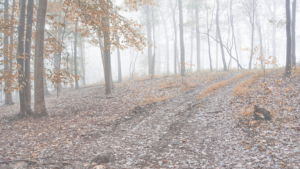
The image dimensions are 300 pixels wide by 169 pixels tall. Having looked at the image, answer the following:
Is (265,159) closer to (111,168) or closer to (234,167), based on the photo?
(234,167)

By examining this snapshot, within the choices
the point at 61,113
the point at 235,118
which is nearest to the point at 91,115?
the point at 61,113

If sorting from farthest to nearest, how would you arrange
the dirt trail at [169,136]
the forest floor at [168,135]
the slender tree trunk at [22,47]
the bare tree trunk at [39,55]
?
the slender tree trunk at [22,47] → the bare tree trunk at [39,55] → the dirt trail at [169,136] → the forest floor at [168,135]

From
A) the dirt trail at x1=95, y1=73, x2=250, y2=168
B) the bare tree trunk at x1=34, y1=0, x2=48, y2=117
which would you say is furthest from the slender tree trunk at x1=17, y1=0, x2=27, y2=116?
the dirt trail at x1=95, y1=73, x2=250, y2=168

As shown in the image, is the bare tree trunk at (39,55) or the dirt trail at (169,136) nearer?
the dirt trail at (169,136)

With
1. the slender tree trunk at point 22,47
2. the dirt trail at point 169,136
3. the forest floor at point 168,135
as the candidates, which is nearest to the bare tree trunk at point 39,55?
the slender tree trunk at point 22,47

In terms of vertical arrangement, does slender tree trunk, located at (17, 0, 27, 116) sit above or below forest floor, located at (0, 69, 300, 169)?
above

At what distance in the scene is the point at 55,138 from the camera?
597 centimetres

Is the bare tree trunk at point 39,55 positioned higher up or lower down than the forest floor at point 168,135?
higher up

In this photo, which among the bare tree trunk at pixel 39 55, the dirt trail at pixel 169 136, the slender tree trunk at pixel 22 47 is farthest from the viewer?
Result: the slender tree trunk at pixel 22 47

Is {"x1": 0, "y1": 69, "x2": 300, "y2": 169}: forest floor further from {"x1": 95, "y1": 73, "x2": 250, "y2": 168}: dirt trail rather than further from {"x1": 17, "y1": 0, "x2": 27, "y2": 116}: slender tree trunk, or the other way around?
{"x1": 17, "y1": 0, "x2": 27, "y2": 116}: slender tree trunk

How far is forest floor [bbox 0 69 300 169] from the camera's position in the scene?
13.4 feet

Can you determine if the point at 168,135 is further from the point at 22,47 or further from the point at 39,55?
the point at 22,47

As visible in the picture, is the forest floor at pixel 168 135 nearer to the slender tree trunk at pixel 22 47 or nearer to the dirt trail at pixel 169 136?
the dirt trail at pixel 169 136

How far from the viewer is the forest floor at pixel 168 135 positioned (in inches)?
161
